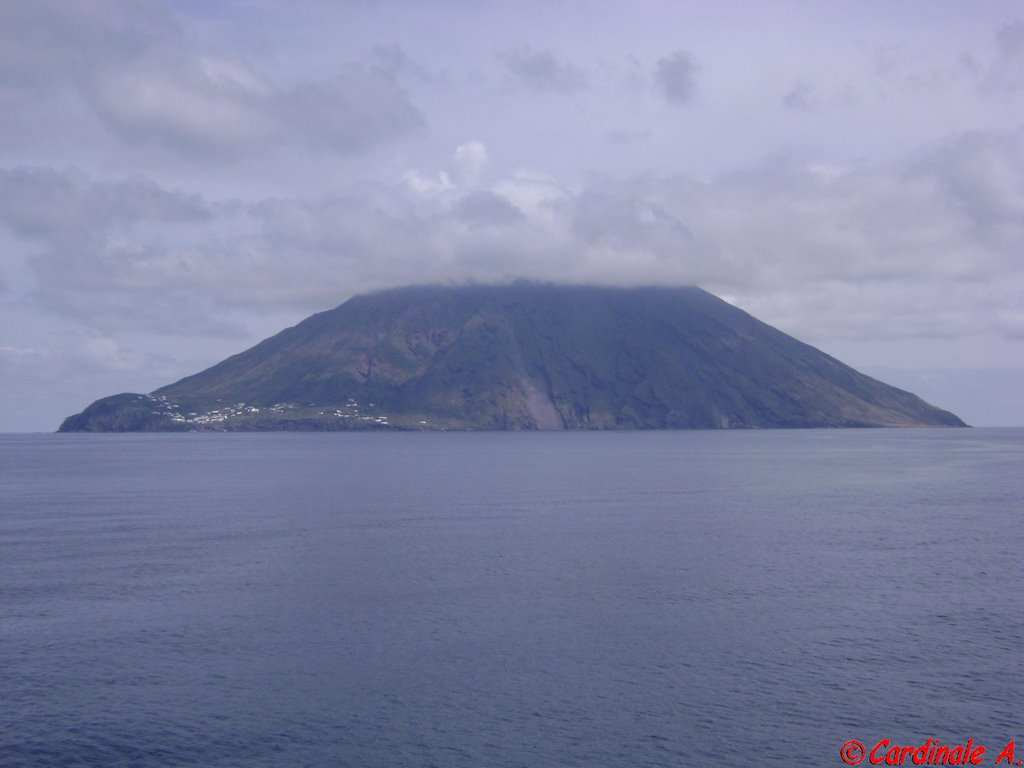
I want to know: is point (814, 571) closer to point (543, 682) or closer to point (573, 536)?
point (573, 536)

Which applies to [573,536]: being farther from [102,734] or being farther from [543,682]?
[102,734]

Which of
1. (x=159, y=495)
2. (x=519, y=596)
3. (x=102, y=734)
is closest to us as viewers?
(x=102, y=734)

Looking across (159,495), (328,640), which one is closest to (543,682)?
(328,640)

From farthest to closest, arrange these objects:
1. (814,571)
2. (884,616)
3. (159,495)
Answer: (159,495)
(814,571)
(884,616)

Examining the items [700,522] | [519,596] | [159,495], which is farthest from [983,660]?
[159,495]

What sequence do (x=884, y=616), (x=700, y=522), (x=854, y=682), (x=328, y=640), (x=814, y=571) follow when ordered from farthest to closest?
(x=700, y=522)
(x=814, y=571)
(x=884, y=616)
(x=328, y=640)
(x=854, y=682)

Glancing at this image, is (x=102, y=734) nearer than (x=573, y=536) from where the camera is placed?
Yes
